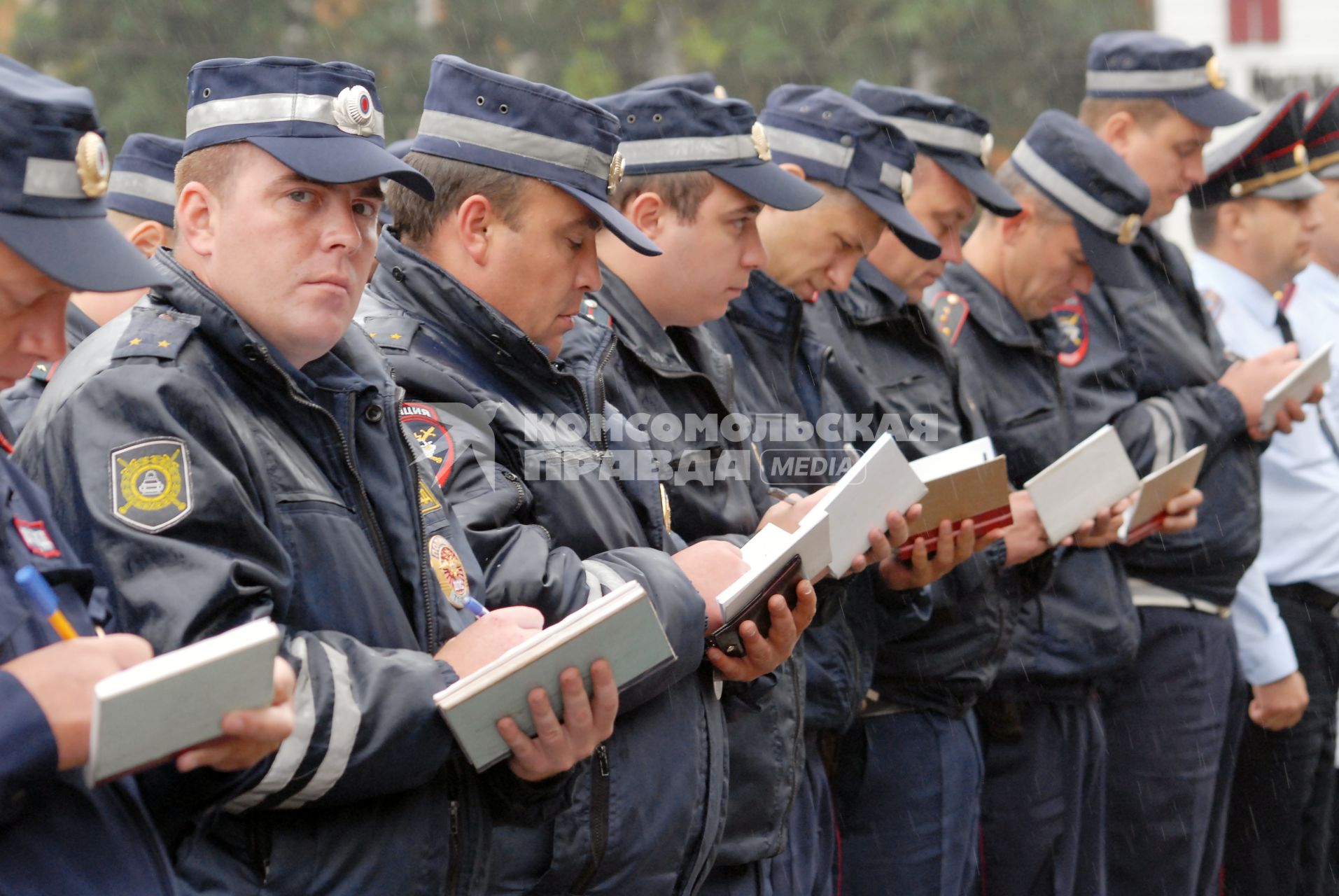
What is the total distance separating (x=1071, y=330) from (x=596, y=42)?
12.8 meters

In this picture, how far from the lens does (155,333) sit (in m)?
2.10

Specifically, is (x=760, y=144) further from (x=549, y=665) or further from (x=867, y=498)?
(x=549, y=665)

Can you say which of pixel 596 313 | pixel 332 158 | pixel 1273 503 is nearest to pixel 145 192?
pixel 596 313

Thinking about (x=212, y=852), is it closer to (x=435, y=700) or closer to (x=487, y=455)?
(x=435, y=700)

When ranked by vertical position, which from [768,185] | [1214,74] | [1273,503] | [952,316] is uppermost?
[768,185]

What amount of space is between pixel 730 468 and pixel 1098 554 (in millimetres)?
1779

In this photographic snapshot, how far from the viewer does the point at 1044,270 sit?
15.5 feet

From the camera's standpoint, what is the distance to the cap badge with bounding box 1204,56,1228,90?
556 cm

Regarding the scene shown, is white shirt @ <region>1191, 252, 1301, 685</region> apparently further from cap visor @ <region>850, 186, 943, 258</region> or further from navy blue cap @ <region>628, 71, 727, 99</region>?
navy blue cap @ <region>628, 71, 727, 99</region>

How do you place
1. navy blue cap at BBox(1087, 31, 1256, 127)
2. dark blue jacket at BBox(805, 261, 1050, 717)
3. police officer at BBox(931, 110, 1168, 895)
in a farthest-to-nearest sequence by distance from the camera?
1. navy blue cap at BBox(1087, 31, 1256, 127)
2. police officer at BBox(931, 110, 1168, 895)
3. dark blue jacket at BBox(805, 261, 1050, 717)

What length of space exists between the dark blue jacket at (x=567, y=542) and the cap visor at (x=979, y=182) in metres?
2.10

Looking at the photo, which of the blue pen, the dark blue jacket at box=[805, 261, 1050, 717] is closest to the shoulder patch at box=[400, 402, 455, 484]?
the blue pen

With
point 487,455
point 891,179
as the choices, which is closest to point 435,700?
point 487,455

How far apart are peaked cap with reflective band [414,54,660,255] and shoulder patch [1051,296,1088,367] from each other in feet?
8.00
